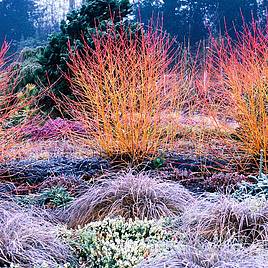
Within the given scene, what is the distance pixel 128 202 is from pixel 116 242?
0.86 meters

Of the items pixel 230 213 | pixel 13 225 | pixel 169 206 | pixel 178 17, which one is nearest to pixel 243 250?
pixel 230 213

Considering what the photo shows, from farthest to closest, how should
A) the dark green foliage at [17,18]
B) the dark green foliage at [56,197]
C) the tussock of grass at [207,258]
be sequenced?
the dark green foliage at [17,18]
the dark green foliage at [56,197]
the tussock of grass at [207,258]

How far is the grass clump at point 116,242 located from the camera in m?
2.67

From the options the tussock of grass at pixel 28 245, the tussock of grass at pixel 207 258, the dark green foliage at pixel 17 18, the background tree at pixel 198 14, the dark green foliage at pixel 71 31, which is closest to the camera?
the tussock of grass at pixel 207 258

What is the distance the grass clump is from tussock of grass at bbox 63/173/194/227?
455 mm

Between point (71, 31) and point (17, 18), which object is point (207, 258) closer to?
point (71, 31)

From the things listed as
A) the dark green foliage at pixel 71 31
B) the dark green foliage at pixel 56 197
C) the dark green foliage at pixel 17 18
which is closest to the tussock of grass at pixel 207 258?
the dark green foliage at pixel 56 197

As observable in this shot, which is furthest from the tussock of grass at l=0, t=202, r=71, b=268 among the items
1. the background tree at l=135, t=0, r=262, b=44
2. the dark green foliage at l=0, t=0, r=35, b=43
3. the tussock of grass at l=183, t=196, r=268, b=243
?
the dark green foliage at l=0, t=0, r=35, b=43

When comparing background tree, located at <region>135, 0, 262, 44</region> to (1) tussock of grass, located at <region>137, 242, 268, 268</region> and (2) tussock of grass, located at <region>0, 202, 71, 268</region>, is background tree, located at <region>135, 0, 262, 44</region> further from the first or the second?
(1) tussock of grass, located at <region>137, 242, 268, 268</region>

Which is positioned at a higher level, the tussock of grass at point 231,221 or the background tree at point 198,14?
the background tree at point 198,14

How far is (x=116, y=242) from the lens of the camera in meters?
2.93

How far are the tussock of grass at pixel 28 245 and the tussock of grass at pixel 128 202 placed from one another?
2.33 ft

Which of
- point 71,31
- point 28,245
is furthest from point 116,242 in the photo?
point 71,31

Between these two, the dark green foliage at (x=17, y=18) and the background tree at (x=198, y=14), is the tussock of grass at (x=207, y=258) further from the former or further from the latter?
the dark green foliage at (x=17, y=18)
